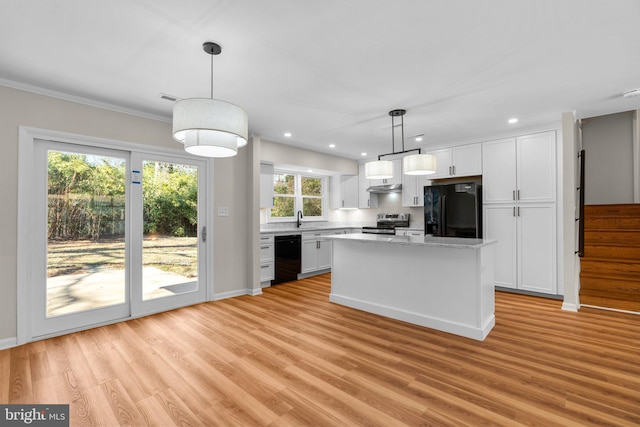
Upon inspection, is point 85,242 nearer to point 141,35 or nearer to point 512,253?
point 141,35

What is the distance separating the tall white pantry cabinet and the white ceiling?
2.65 feet

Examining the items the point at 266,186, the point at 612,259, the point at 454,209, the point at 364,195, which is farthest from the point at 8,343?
the point at 612,259

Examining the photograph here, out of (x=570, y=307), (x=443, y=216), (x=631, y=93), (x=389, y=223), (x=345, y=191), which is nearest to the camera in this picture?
(x=631, y=93)

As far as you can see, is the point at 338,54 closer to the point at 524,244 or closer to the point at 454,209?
the point at 454,209

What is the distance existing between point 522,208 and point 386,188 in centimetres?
252

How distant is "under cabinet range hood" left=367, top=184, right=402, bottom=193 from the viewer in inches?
243

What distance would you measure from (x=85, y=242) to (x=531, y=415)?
13.9ft

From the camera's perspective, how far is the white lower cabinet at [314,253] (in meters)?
5.76

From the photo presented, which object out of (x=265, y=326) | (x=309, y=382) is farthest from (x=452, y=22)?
(x=265, y=326)

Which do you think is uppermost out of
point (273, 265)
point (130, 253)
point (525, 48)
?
point (525, 48)

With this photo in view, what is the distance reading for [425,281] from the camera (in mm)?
3250

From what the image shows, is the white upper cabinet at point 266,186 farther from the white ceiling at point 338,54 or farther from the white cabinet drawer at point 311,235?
the white ceiling at point 338,54

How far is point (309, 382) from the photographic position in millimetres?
2152

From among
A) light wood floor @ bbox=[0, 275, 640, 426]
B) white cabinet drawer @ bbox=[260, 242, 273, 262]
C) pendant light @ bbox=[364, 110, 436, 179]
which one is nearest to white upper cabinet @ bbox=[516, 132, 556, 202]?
light wood floor @ bbox=[0, 275, 640, 426]
